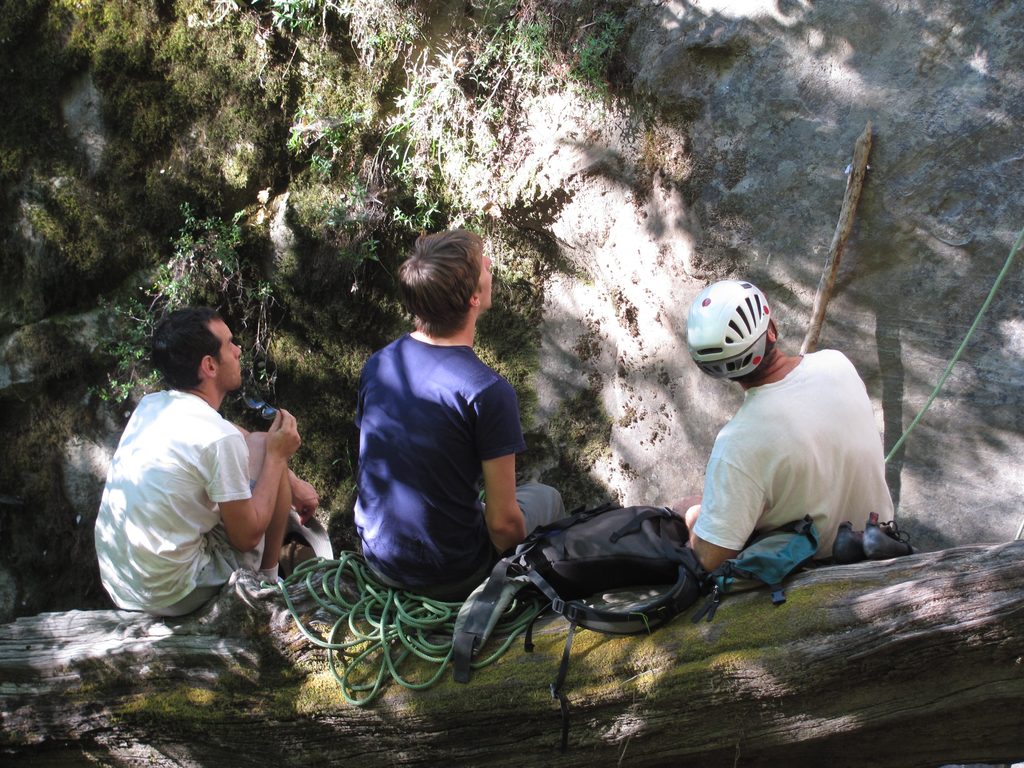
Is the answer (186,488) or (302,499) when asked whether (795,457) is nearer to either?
(186,488)

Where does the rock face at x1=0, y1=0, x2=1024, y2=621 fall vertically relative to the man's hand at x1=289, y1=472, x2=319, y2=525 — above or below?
above

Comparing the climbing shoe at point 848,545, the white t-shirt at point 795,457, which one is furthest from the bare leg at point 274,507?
the climbing shoe at point 848,545

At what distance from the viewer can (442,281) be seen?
3.43 meters

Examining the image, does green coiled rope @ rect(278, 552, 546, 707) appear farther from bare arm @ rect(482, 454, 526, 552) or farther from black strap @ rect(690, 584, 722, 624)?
black strap @ rect(690, 584, 722, 624)

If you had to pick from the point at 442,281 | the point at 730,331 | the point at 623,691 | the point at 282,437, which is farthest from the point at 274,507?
the point at 730,331

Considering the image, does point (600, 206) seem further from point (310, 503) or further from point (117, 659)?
point (117, 659)

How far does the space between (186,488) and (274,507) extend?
52 cm

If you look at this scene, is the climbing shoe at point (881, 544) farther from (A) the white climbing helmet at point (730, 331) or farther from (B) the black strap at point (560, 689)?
(B) the black strap at point (560, 689)

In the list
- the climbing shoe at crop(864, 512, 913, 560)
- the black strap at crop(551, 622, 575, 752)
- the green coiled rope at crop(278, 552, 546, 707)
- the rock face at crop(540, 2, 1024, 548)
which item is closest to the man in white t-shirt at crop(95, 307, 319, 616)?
the green coiled rope at crop(278, 552, 546, 707)

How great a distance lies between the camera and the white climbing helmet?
3150 millimetres

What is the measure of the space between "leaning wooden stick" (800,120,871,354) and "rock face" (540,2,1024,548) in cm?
7

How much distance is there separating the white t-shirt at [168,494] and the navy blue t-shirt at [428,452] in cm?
70

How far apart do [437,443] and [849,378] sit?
1567 millimetres

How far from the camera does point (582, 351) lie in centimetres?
580
